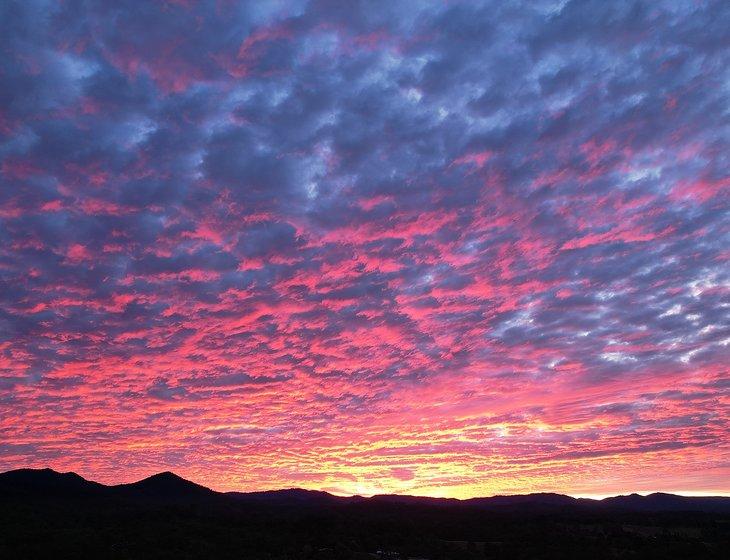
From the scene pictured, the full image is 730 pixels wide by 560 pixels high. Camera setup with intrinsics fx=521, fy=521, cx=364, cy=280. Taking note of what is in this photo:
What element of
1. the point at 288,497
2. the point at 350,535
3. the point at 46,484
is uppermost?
the point at 46,484

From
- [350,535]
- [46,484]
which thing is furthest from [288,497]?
[350,535]

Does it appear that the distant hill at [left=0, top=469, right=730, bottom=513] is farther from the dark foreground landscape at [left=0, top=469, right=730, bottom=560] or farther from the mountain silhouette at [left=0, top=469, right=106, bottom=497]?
the dark foreground landscape at [left=0, top=469, right=730, bottom=560]

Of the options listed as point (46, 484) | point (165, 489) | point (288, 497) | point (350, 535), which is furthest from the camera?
point (288, 497)

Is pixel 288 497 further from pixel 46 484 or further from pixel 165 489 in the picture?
pixel 46 484

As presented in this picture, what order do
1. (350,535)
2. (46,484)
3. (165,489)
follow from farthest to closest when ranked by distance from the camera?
(165,489), (46,484), (350,535)

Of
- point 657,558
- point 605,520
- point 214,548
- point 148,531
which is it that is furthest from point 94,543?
point 605,520

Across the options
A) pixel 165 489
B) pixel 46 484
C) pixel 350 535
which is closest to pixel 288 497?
pixel 165 489

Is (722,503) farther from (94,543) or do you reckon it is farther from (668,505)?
(94,543)

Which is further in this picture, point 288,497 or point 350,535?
point 288,497

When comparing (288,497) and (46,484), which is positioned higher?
(46,484)

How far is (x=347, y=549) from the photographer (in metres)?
46.4

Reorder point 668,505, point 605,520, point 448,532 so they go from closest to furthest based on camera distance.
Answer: point 448,532
point 605,520
point 668,505

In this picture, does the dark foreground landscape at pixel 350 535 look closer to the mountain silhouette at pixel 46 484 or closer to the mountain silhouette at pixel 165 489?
the mountain silhouette at pixel 46 484

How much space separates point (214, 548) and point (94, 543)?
33.0 feet
